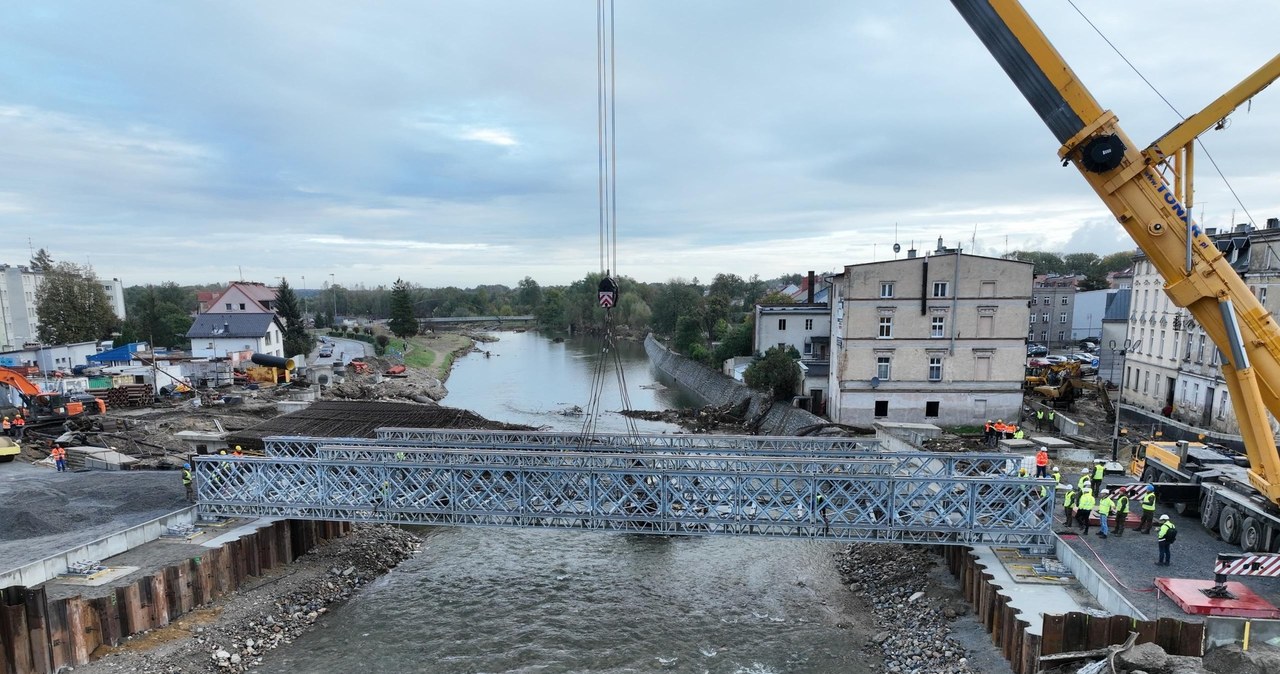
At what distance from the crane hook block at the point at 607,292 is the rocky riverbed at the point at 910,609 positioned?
435 inches

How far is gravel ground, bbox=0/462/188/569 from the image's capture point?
1575cm

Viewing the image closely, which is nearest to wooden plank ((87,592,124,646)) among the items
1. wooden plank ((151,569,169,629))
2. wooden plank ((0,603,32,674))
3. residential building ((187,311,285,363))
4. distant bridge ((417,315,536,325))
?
wooden plank ((151,569,169,629))

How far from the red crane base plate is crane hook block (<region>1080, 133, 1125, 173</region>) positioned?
28.1ft

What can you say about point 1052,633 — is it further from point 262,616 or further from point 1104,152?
point 262,616

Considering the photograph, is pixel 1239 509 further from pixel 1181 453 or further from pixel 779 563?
pixel 779 563

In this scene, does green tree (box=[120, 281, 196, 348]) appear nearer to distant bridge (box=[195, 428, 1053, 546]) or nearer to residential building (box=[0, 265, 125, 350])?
residential building (box=[0, 265, 125, 350])

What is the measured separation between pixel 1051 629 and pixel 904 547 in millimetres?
8814

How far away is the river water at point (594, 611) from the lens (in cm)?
1461

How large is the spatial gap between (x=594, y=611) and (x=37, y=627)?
38.8 ft

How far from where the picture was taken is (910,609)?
52.3 feet

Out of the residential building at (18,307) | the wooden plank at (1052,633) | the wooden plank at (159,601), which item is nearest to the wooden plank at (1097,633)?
the wooden plank at (1052,633)

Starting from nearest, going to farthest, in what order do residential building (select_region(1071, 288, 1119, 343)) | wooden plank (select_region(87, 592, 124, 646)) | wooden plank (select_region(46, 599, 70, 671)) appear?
wooden plank (select_region(46, 599, 70, 671))
wooden plank (select_region(87, 592, 124, 646))
residential building (select_region(1071, 288, 1119, 343))

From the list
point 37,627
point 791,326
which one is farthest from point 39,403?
point 791,326

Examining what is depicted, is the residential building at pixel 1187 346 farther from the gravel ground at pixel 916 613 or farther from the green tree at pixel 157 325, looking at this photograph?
the green tree at pixel 157 325
